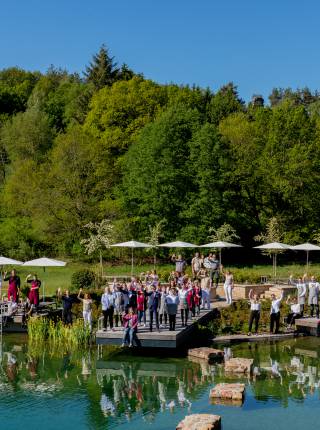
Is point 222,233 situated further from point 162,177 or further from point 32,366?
point 32,366

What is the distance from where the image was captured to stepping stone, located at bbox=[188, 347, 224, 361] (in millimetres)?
22406

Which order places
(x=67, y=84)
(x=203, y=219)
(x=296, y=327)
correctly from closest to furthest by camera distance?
(x=296, y=327), (x=203, y=219), (x=67, y=84)

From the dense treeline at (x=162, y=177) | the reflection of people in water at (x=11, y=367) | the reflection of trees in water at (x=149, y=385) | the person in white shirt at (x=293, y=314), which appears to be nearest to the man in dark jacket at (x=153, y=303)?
the reflection of trees in water at (x=149, y=385)

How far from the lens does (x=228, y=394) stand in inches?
685

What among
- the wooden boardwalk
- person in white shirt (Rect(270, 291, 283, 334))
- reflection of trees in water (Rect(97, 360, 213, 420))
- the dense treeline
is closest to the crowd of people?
person in white shirt (Rect(270, 291, 283, 334))

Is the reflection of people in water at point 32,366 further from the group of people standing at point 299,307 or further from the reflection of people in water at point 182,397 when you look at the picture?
the group of people standing at point 299,307

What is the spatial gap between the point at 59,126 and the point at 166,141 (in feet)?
124

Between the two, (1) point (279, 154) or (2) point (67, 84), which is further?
(2) point (67, 84)

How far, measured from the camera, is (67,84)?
9400cm

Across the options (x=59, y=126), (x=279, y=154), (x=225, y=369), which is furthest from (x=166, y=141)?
(x=59, y=126)

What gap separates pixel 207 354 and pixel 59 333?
5.94m

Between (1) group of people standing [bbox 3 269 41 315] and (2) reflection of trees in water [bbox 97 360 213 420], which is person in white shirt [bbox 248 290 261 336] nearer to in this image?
(2) reflection of trees in water [bbox 97 360 213 420]

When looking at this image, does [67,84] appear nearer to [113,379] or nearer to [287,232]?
[287,232]

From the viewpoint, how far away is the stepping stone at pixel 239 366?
20.4 metres
